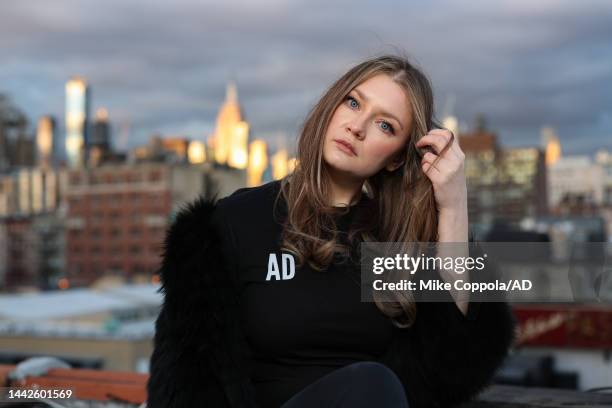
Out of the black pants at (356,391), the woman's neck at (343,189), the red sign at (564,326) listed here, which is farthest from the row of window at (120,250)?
the black pants at (356,391)

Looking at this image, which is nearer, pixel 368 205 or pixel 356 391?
pixel 356 391

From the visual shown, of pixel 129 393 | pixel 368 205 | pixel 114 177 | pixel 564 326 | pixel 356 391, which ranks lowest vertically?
pixel 564 326

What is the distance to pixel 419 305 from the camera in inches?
120

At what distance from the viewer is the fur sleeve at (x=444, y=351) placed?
3.00 metres

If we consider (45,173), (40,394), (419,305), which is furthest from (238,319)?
(45,173)

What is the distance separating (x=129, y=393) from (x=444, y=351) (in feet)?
6.35

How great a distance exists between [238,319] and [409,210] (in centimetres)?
84

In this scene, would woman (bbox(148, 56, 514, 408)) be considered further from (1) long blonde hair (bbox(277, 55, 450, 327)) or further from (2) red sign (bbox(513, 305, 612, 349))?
(2) red sign (bbox(513, 305, 612, 349))

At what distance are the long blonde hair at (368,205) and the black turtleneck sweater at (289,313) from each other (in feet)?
0.21

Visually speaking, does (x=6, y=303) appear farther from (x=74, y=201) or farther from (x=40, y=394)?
(x=74, y=201)

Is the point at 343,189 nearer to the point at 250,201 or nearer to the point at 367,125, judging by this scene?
the point at 367,125

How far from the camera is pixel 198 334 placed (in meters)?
2.77

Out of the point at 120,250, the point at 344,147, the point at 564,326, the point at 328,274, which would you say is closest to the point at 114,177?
the point at 120,250

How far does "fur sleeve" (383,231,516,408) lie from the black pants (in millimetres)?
489
